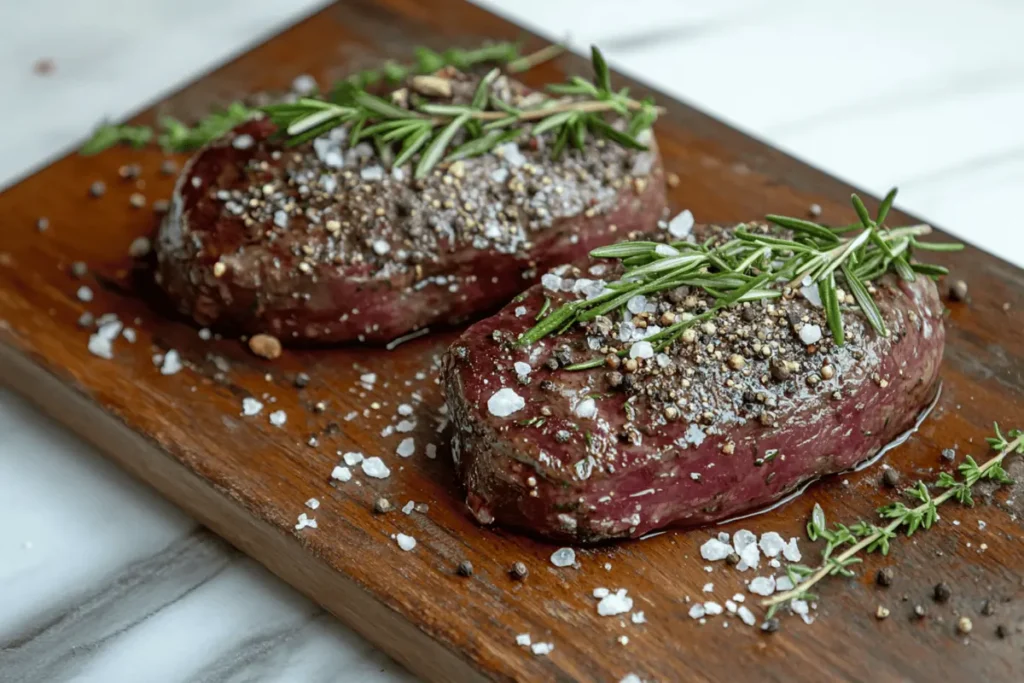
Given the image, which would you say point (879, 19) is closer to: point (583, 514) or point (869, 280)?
point (869, 280)

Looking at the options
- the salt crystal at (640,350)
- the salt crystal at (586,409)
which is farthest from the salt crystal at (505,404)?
the salt crystal at (640,350)

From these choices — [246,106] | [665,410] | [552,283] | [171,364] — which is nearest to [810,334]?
[665,410]

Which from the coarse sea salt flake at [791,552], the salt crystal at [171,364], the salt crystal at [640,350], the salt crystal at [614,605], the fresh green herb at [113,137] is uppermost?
the salt crystal at [640,350]

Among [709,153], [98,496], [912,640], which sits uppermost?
[709,153]

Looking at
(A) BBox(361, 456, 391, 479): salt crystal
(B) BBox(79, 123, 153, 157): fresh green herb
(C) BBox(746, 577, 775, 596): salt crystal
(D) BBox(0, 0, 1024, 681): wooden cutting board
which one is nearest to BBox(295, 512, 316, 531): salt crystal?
(D) BBox(0, 0, 1024, 681): wooden cutting board

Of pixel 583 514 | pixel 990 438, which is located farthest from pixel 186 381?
A: pixel 990 438

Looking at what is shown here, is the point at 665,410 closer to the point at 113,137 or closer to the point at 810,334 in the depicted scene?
the point at 810,334

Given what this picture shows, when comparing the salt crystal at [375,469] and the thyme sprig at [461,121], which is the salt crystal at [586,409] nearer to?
the salt crystal at [375,469]
